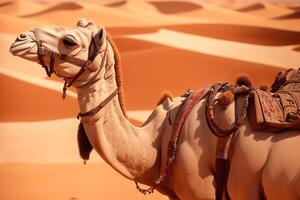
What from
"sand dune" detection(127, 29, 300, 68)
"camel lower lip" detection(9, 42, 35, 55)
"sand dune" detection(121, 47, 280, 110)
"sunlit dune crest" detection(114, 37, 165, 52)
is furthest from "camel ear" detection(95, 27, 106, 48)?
"sunlit dune crest" detection(114, 37, 165, 52)

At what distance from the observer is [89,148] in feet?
7.22

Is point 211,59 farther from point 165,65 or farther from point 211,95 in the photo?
point 211,95

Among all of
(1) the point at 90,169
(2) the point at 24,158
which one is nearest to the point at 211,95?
(1) the point at 90,169

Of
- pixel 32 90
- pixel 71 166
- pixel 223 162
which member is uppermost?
pixel 223 162

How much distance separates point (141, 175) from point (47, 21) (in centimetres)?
442

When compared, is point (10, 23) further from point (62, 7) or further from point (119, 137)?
point (119, 137)

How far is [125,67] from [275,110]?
4.45 metres

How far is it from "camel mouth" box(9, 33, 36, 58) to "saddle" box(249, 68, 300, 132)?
855 millimetres

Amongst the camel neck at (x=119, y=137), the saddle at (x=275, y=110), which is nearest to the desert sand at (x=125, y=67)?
the camel neck at (x=119, y=137)

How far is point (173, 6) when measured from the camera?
18.9ft

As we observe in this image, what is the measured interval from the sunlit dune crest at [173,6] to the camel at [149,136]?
3.54 meters

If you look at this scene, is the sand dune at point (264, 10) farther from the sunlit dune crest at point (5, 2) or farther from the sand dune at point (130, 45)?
the sunlit dune crest at point (5, 2)

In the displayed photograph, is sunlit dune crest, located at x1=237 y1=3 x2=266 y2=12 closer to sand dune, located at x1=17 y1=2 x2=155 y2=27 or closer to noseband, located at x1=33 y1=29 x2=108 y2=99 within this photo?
sand dune, located at x1=17 y1=2 x2=155 y2=27

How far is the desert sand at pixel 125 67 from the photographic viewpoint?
15.3 feet
